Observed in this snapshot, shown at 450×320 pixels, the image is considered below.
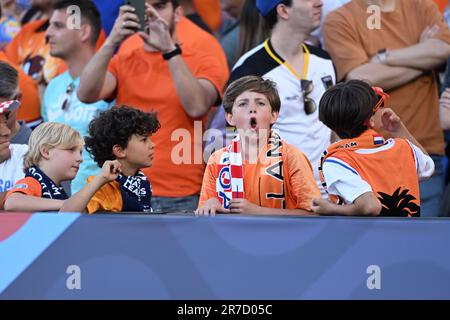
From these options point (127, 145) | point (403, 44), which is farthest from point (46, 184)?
point (403, 44)

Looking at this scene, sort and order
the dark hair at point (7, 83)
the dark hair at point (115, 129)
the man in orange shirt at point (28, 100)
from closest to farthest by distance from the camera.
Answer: the dark hair at point (115, 129), the dark hair at point (7, 83), the man in orange shirt at point (28, 100)

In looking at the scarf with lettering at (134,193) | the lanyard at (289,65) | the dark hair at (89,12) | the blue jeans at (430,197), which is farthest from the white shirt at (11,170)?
the blue jeans at (430,197)

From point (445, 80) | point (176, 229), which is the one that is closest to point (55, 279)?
point (176, 229)

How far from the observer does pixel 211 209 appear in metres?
4.04

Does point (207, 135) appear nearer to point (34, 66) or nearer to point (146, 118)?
point (146, 118)

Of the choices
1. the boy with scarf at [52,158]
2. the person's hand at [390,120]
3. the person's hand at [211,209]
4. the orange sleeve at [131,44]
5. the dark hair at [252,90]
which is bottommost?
the person's hand at [211,209]

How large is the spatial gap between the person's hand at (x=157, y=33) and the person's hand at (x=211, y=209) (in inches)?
71.7

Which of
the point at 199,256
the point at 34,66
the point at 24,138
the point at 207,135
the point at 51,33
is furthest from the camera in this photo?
the point at 34,66

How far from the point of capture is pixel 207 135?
5926 millimetres

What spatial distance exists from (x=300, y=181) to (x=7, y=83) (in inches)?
71.3

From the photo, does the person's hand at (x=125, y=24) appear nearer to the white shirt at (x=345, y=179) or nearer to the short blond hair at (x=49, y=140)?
the short blond hair at (x=49, y=140)

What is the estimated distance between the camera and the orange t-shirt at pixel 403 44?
6.02 meters

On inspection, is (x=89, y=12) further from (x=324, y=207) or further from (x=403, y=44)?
(x=324, y=207)

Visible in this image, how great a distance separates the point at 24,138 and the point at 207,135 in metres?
1.10
